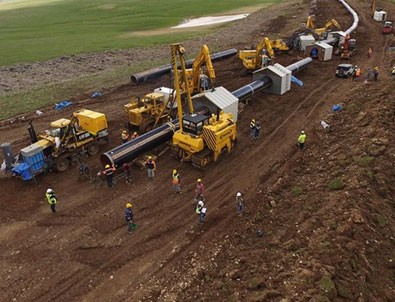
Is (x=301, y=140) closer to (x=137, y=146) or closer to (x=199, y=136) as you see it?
(x=199, y=136)

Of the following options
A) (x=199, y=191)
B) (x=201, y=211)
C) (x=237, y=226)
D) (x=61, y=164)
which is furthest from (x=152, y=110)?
(x=237, y=226)

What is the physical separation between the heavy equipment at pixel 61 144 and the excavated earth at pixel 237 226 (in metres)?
0.89

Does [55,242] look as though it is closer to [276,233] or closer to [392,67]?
[276,233]

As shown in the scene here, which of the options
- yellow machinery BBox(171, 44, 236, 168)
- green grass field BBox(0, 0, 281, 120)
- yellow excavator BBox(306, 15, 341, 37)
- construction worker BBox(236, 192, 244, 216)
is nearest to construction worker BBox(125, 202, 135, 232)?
construction worker BBox(236, 192, 244, 216)

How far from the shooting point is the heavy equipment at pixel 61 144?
23594 millimetres

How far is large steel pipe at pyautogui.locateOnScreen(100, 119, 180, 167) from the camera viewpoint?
23.6m

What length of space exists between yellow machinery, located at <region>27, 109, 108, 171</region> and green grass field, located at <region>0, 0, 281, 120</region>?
11978 mm

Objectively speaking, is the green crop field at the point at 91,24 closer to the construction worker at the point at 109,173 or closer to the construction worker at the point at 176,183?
the construction worker at the point at 109,173

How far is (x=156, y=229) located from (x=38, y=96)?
85.4ft

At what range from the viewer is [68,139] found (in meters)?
25.4

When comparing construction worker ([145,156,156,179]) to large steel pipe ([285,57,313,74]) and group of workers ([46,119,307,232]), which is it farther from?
large steel pipe ([285,57,313,74])

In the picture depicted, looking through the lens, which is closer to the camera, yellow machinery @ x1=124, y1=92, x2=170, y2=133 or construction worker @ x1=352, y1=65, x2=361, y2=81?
yellow machinery @ x1=124, y1=92, x2=170, y2=133

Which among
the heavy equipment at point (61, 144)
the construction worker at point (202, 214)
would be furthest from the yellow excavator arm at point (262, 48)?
the construction worker at point (202, 214)

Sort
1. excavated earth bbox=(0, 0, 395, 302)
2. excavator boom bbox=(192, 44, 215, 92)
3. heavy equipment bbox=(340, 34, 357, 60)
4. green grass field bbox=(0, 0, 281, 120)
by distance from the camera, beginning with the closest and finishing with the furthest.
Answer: excavated earth bbox=(0, 0, 395, 302) < excavator boom bbox=(192, 44, 215, 92) < green grass field bbox=(0, 0, 281, 120) < heavy equipment bbox=(340, 34, 357, 60)
